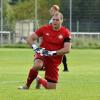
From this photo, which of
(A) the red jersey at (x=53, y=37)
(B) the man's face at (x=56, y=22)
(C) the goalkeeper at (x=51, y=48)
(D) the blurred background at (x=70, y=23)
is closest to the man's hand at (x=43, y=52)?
(C) the goalkeeper at (x=51, y=48)

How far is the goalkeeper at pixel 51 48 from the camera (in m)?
13.1

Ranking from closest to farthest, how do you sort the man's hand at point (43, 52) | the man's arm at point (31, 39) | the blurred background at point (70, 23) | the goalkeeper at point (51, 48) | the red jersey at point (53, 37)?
the man's hand at point (43, 52) < the goalkeeper at point (51, 48) < the man's arm at point (31, 39) < the red jersey at point (53, 37) < the blurred background at point (70, 23)

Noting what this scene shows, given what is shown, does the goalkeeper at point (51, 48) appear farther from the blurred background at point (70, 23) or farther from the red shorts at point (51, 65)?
Answer: the blurred background at point (70, 23)

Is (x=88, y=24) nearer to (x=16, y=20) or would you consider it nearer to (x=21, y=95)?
(x=16, y=20)

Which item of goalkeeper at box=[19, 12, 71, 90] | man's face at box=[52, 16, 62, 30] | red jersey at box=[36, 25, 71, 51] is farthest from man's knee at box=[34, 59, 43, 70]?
man's face at box=[52, 16, 62, 30]

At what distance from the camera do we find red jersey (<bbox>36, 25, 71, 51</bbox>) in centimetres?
1329

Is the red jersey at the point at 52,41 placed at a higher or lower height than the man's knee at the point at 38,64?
higher

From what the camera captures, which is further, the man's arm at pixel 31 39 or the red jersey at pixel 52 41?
the red jersey at pixel 52 41

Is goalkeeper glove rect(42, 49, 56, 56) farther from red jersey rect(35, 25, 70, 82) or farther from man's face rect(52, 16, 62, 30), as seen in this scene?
man's face rect(52, 16, 62, 30)

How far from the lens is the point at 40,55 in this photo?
43.2 ft

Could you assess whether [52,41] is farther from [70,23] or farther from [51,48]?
[70,23]

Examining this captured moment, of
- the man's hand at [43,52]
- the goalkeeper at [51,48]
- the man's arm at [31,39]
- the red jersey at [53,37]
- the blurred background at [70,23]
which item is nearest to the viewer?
the man's hand at [43,52]

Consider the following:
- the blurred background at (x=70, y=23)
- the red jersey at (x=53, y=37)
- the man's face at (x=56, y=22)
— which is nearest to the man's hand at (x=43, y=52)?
the red jersey at (x=53, y=37)

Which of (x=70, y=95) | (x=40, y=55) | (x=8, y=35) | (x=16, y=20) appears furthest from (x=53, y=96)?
(x=16, y=20)
